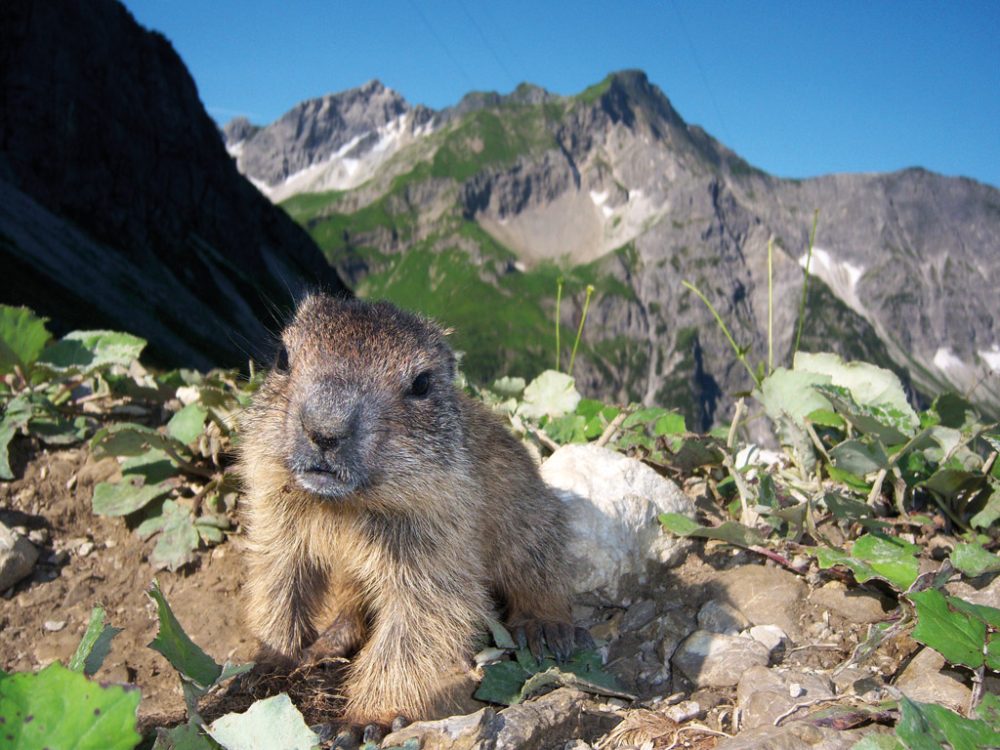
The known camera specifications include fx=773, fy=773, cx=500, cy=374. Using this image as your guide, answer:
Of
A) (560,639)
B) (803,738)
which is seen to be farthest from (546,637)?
(803,738)

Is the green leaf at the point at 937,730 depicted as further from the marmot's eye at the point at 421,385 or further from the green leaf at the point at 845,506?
the marmot's eye at the point at 421,385

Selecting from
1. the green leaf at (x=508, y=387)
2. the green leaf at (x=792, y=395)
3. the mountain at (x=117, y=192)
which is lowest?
the green leaf at (x=792, y=395)

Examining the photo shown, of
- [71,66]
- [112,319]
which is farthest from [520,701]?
[71,66]

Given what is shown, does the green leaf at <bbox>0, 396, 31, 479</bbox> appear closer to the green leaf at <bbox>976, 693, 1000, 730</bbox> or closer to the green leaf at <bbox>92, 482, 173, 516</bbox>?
the green leaf at <bbox>92, 482, 173, 516</bbox>

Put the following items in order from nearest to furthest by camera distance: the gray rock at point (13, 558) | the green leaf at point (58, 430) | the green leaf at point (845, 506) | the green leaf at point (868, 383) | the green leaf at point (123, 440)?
the green leaf at point (845, 506) → the gray rock at point (13, 558) → the green leaf at point (123, 440) → the green leaf at point (868, 383) → the green leaf at point (58, 430)

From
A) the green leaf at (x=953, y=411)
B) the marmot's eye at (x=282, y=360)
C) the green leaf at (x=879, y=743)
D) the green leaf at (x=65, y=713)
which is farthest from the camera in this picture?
the green leaf at (x=953, y=411)

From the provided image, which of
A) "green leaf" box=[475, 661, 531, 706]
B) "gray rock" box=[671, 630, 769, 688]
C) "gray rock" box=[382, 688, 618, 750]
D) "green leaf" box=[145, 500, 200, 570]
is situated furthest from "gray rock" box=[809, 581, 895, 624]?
"green leaf" box=[145, 500, 200, 570]

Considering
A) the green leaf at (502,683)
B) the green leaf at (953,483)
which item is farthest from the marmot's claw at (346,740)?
the green leaf at (953,483)
